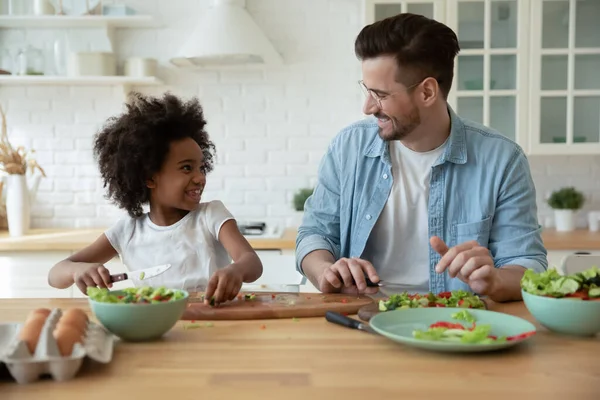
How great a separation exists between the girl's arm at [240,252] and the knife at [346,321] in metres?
0.42

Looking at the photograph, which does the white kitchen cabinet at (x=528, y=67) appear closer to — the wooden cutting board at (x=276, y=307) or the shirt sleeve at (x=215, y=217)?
the shirt sleeve at (x=215, y=217)

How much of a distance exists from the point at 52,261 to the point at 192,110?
1.63 metres

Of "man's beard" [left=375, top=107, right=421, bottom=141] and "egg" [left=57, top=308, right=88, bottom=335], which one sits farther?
"man's beard" [left=375, top=107, right=421, bottom=141]

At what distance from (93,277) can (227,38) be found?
7.25ft

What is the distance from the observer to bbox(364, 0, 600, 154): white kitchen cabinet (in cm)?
359

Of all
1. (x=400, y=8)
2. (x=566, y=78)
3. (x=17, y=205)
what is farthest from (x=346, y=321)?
(x=17, y=205)

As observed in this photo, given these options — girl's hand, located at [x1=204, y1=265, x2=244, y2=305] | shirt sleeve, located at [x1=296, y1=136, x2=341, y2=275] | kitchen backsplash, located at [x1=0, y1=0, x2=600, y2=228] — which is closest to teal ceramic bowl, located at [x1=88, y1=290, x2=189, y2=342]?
girl's hand, located at [x1=204, y1=265, x2=244, y2=305]

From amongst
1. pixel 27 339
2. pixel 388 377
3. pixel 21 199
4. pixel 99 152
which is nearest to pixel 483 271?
pixel 388 377

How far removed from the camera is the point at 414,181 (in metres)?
2.15

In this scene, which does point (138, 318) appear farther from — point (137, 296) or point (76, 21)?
point (76, 21)

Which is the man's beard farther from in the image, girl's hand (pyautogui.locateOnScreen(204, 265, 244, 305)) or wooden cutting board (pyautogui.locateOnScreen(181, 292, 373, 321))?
girl's hand (pyautogui.locateOnScreen(204, 265, 244, 305))

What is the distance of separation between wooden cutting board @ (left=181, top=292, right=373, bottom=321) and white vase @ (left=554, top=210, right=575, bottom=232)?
97.0 inches

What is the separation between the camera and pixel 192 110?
7.24 ft

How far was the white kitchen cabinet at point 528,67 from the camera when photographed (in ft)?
11.8
